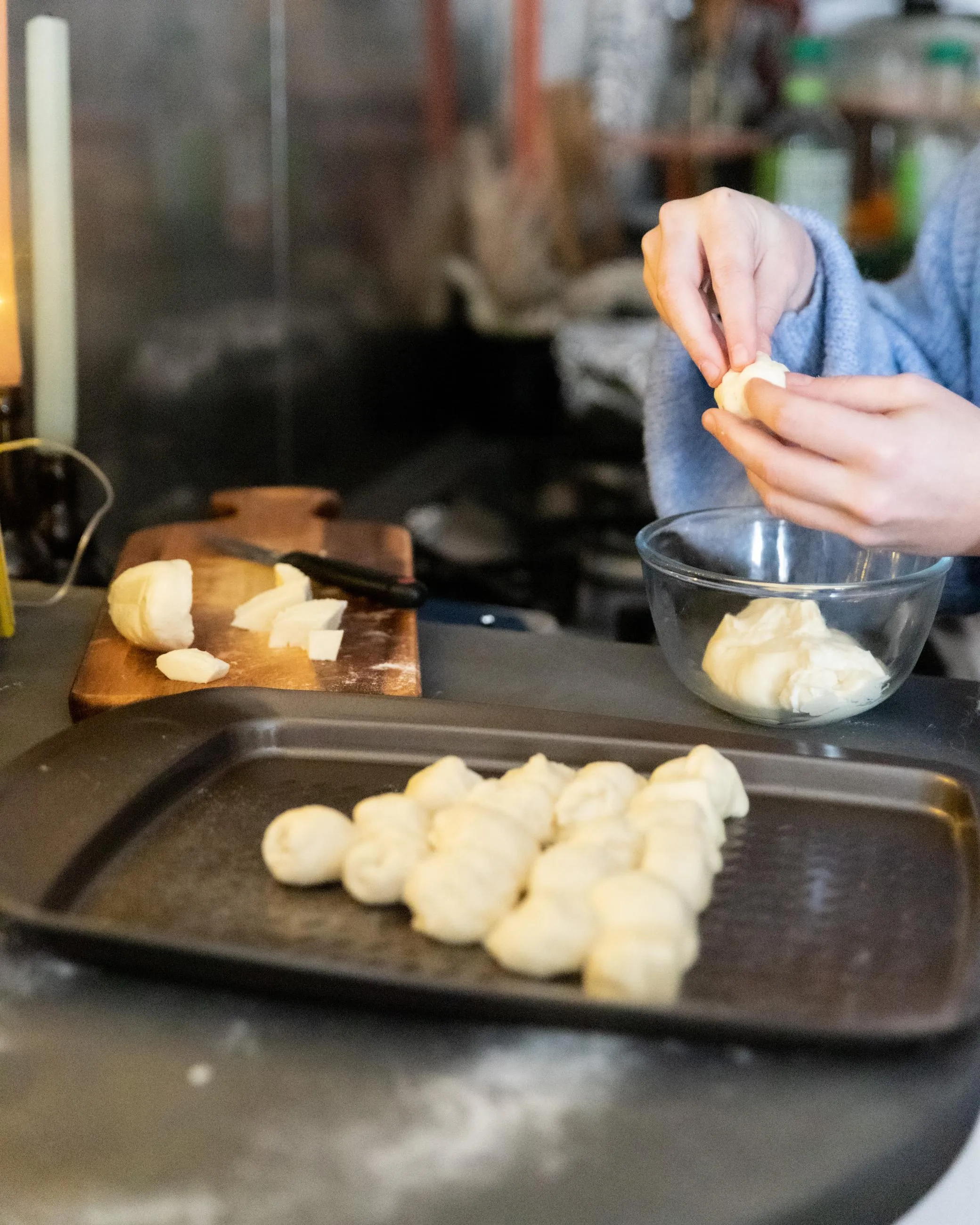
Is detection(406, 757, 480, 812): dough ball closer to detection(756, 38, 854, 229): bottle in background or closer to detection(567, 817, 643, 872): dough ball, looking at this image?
detection(567, 817, 643, 872): dough ball

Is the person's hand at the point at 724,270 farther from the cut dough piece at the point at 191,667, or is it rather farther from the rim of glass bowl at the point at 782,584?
the cut dough piece at the point at 191,667

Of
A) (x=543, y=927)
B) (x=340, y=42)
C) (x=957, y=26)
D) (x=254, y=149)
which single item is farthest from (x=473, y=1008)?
(x=957, y=26)

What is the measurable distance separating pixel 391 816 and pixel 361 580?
1.33 ft

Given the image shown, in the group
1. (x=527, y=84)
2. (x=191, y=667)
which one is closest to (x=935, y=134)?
(x=527, y=84)

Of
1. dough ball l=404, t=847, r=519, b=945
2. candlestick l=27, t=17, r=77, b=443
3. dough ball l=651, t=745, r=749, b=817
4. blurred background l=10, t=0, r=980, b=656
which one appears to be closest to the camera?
dough ball l=404, t=847, r=519, b=945

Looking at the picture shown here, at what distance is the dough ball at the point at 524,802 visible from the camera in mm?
646

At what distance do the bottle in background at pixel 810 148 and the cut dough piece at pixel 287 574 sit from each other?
153cm

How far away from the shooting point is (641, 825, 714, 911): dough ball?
22.9 inches

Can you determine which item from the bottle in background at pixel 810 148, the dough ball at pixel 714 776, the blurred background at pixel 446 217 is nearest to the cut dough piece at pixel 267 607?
the blurred background at pixel 446 217

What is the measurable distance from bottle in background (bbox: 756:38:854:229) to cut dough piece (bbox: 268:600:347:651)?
1.59 m

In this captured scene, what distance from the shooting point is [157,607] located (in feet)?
2.89

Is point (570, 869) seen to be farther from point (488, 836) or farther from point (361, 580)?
point (361, 580)

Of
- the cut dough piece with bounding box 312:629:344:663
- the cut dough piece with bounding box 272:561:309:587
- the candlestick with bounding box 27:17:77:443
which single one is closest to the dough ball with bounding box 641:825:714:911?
the cut dough piece with bounding box 312:629:344:663

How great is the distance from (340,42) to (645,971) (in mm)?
1602
